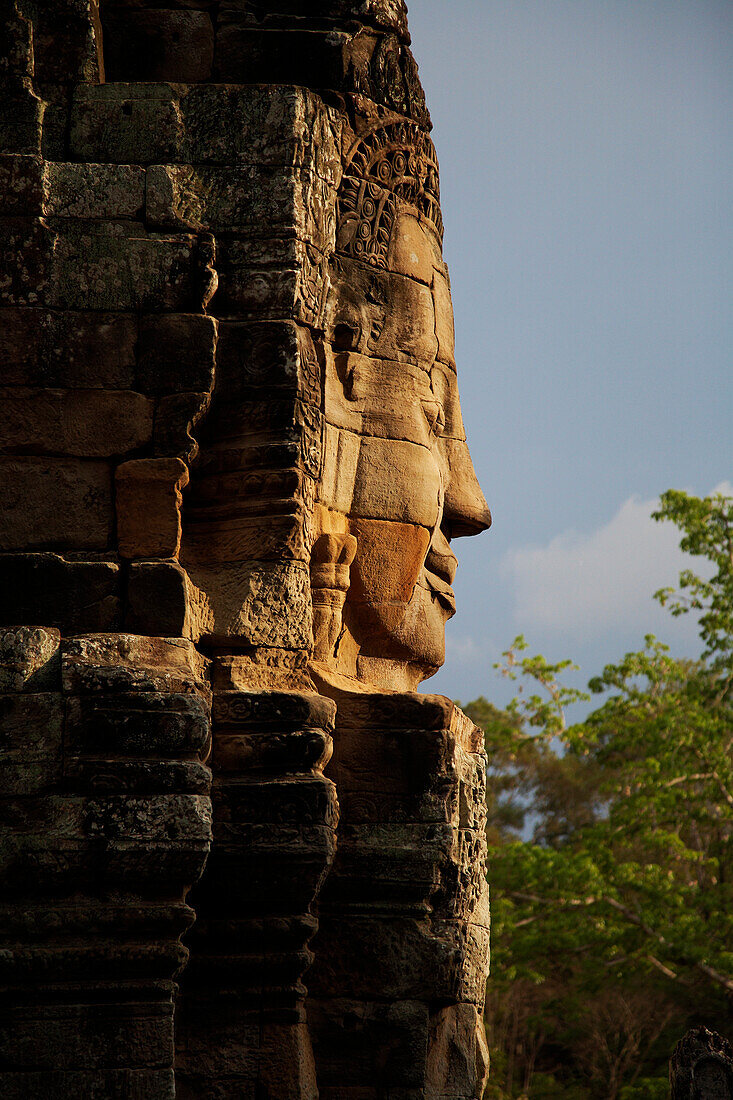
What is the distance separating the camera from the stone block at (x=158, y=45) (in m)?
6.20

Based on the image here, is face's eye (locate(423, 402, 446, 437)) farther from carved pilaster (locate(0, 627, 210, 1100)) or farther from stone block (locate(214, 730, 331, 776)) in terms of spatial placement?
carved pilaster (locate(0, 627, 210, 1100))

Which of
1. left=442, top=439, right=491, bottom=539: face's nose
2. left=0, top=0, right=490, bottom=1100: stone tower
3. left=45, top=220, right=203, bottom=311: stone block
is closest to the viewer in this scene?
left=0, top=0, right=490, bottom=1100: stone tower

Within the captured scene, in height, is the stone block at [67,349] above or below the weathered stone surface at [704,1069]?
above

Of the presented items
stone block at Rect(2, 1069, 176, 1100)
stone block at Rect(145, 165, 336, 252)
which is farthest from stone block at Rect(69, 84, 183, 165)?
stone block at Rect(2, 1069, 176, 1100)

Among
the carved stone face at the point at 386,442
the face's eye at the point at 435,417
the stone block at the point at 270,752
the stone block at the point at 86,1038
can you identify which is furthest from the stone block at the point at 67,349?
the stone block at the point at 86,1038

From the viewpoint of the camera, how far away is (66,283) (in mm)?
5574

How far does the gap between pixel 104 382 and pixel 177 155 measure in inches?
42.3

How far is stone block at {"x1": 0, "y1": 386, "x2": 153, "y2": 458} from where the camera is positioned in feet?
18.0

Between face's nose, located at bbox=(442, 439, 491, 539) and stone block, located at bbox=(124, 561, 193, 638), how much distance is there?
1973 millimetres

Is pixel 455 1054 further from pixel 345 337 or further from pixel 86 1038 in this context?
pixel 345 337

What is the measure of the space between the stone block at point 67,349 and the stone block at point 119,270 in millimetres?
78

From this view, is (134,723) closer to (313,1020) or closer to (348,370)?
(313,1020)

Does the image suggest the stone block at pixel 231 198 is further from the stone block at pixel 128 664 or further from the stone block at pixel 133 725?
the stone block at pixel 133 725

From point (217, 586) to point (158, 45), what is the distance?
8.31 ft
